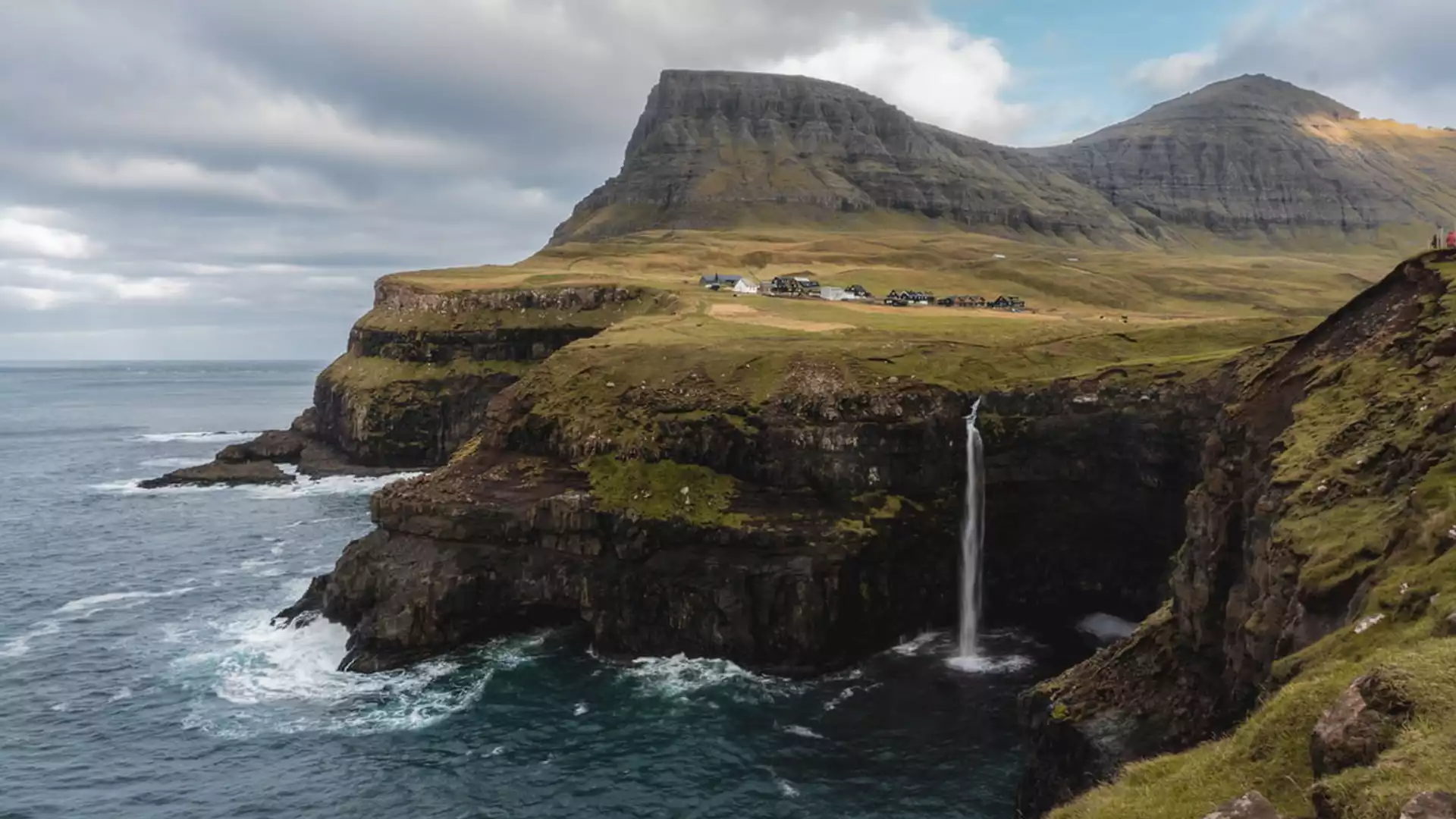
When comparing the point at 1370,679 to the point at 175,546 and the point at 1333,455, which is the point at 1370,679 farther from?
the point at 175,546

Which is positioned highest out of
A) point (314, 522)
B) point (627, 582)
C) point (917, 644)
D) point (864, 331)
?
point (864, 331)

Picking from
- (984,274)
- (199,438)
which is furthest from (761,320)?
(199,438)

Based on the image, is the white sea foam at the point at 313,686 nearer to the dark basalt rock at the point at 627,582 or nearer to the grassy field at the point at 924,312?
the dark basalt rock at the point at 627,582

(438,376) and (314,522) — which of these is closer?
(314,522)

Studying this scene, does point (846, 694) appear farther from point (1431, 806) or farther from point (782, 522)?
point (1431, 806)

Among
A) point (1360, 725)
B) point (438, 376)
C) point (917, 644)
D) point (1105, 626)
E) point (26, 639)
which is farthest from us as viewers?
point (438, 376)

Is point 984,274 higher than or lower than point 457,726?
higher

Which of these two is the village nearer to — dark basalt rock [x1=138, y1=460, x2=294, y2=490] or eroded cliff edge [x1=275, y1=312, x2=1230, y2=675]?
eroded cliff edge [x1=275, y1=312, x2=1230, y2=675]

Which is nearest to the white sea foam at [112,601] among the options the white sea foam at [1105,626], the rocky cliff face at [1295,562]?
the rocky cliff face at [1295,562]
